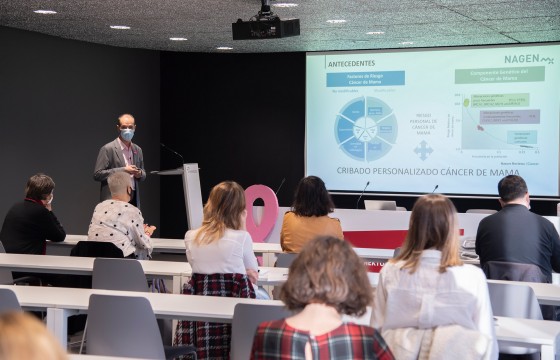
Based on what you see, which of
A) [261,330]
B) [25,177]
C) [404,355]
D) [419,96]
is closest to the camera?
[261,330]

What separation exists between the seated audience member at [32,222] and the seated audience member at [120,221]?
0.72 metres

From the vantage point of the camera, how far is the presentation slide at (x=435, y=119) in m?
10.9

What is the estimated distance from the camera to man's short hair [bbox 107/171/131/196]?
Result: 6.15 meters

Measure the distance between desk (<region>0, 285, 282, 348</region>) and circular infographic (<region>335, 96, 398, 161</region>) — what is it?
772 cm

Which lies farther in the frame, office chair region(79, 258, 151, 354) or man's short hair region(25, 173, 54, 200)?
man's short hair region(25, 173, 54, 200)

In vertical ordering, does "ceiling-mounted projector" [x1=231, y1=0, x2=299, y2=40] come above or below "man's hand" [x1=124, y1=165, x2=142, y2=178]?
above

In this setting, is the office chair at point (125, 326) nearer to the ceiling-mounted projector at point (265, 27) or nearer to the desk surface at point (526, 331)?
the desk surface at point (526, 331)

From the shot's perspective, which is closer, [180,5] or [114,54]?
[180,5]

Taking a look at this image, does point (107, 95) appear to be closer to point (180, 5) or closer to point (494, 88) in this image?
point (180, 5)

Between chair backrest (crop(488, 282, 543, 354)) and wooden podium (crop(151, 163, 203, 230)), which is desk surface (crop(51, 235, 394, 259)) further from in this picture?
chair backrest (crop(488, 282, 543, 354))

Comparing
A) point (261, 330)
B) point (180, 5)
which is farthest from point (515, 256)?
point (180, 5)

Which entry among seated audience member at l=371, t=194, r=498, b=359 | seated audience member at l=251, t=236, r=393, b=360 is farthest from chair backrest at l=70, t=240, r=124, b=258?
seated audience member at l=251, t=236, r=393, b=360

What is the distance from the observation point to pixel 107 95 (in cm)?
1225

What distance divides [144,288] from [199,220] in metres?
4.02
